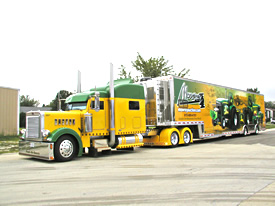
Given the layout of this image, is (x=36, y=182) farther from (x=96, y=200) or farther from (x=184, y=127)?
(x=184, y=127)

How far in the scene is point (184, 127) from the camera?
1536cm

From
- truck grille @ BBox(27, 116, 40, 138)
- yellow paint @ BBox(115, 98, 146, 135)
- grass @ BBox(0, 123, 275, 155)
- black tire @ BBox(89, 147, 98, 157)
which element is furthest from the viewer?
grass @ BBox(0, 123, 275, 155)

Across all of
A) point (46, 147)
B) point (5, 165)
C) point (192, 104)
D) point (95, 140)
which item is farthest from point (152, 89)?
point (5, 165)

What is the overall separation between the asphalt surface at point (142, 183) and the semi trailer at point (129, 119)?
1068 mm

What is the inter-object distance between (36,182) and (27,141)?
3991 millimetres

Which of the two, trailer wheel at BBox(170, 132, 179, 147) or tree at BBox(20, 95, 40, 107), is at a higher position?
tree at BBox(20, 95, 40, 107)

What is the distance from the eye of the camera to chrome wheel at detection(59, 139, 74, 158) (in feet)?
30.9

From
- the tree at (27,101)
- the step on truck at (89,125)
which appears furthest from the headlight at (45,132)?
the tree at (27,101)

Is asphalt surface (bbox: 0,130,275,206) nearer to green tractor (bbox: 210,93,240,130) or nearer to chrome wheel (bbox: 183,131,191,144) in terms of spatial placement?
chrome wheel (bbox: 183,131,191,144)

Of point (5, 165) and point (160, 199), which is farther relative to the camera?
point (5, 165)

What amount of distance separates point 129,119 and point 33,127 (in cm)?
415

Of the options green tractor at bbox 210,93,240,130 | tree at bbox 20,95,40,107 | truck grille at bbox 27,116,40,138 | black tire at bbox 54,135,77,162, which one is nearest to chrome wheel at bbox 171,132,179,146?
green tractor at bbox 210,93,240,130

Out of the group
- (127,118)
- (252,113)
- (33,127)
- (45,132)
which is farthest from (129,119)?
(252,113)

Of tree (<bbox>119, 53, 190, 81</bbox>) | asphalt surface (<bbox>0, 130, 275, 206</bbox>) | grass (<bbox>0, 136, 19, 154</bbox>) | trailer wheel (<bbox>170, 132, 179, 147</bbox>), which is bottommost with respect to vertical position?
asphalt surface (<bbox>0, 130, 275, 206</bbox>)
